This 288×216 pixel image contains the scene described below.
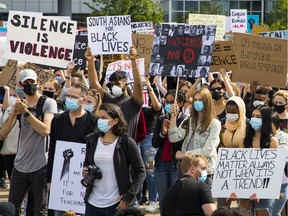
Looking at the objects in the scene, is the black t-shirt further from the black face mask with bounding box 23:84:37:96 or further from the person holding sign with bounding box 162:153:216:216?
the black face mask with bounding box 23:84:37:96

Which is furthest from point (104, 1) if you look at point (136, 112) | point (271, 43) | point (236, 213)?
point (236, 213)

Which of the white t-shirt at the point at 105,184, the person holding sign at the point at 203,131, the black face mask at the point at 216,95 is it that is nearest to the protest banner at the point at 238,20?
the black face mask at the point at 216,95

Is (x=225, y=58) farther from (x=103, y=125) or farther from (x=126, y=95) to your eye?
(x=103, y=125)

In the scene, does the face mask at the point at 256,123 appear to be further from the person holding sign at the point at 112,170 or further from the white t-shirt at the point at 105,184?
the white t-shirt at the point at 105,184

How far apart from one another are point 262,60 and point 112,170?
5531 millimetres

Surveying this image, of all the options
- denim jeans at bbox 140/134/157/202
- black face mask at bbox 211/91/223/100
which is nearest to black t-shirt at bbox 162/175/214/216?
black face mask at bbox 211/91/223/100

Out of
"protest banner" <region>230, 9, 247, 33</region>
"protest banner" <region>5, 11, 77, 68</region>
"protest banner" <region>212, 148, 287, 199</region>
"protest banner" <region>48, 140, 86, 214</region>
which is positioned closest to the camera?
"protest banner" <region>212, 148, 287, 199</region>

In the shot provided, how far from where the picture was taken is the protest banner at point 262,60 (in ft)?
41.9

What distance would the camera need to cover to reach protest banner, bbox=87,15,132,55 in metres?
13.3

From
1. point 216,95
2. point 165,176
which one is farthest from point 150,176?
point 165,176

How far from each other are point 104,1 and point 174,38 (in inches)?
1588

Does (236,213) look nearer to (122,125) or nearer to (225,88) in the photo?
(122,125)

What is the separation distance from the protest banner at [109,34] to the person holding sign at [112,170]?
522cm

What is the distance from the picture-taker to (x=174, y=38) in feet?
38.3
